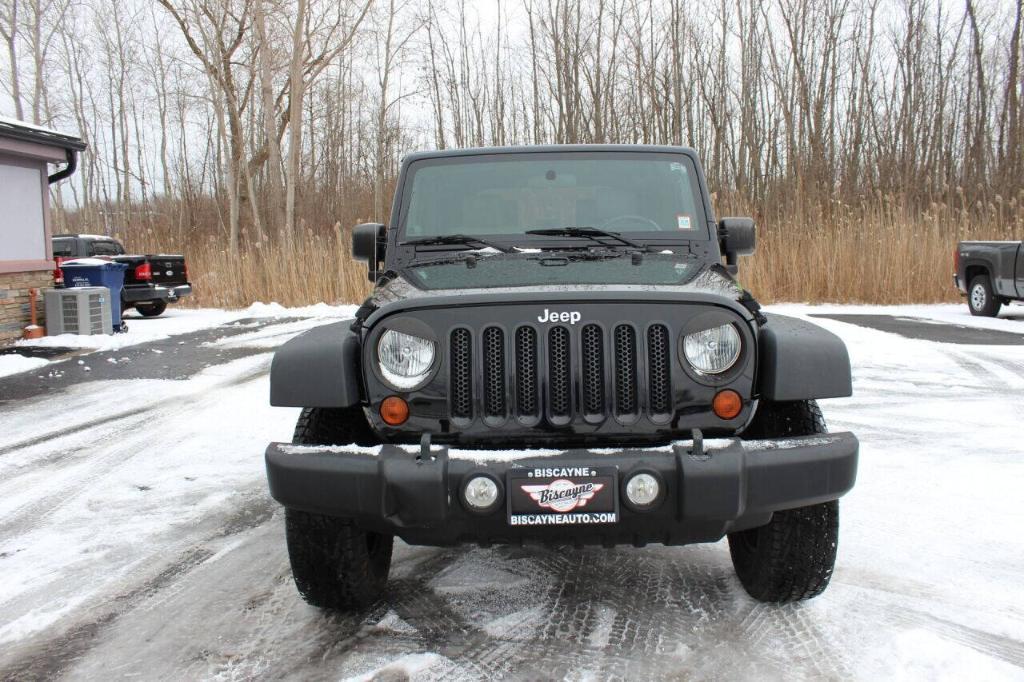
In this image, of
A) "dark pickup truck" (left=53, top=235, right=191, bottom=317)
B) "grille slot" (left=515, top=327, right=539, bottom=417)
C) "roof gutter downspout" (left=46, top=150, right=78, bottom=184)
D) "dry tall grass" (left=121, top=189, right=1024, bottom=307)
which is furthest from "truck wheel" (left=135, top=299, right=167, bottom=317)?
"grille slot" (left=515, top=327, right=539, bottom=417)

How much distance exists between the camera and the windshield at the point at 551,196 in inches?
143

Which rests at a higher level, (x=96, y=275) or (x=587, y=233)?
(x=96, y=275)

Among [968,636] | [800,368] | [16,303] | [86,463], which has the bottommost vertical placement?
[968,636]

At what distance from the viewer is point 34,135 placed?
1168cm

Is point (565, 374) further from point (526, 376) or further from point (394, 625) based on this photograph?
point (394, 625)

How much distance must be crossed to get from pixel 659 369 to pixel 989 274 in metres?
12.0

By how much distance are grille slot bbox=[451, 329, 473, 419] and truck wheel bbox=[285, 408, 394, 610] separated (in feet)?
1.56

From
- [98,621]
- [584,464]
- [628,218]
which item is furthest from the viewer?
[628,218]

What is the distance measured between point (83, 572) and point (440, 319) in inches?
80.1

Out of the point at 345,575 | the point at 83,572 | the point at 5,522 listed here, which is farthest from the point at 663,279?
the point at 5,522

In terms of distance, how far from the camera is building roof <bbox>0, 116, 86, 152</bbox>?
36.7 ft

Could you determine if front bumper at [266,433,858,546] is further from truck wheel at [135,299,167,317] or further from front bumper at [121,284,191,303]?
truck wheel at [135,299,167,317]

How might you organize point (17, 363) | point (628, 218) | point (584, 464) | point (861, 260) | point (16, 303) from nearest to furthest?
point (584, 464) < point (628, 218) < point (17, 363) < point (16, 303) < point (861, 260)

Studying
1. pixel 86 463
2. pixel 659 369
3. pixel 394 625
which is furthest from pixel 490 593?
pixel 86 463
